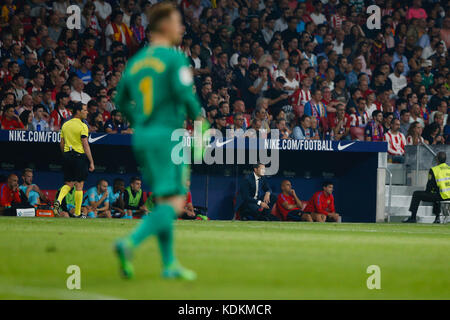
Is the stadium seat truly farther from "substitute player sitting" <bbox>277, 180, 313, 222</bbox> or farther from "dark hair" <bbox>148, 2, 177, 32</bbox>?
"dark hair" <bbox>148, 2, 177, 32</bbox>

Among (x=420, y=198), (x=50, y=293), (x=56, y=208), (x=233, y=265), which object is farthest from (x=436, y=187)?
(x=50, y=293)

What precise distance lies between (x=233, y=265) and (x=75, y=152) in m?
8.58

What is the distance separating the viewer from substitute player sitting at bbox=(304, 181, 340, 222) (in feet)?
58.1

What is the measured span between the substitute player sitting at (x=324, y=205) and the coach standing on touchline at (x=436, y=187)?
1846mm

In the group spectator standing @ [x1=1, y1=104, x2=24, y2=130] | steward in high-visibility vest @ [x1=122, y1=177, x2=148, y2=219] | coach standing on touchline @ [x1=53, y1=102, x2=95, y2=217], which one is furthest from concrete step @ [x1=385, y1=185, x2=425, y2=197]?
spectator standing @ [x1=1, y1=104, x2=24, y2=130]

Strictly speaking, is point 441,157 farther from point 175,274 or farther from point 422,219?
point 175,274

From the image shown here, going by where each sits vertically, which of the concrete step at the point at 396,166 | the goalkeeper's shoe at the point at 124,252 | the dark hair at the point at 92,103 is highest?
the dark hair at the point at 92,103

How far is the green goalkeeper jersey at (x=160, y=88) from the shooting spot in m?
5.54

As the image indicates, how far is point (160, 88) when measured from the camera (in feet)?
18.4

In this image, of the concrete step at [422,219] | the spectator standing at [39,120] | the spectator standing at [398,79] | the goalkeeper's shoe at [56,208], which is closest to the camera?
the goalkeeper's shoe at [56,208]

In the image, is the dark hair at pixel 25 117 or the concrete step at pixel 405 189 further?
the concrete step at pixel 405 189

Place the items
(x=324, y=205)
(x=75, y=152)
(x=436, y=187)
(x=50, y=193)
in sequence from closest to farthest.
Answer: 1. (x=75, y=152)
2. (x=50, y=193)
3. (x=324, y=205)
4. (x=436, y=187)

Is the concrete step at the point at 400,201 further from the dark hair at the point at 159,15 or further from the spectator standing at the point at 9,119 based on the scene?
the dark hair at the point at 159,15

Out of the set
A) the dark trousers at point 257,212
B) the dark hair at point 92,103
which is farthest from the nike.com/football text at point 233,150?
the dark hair at point 92,103
